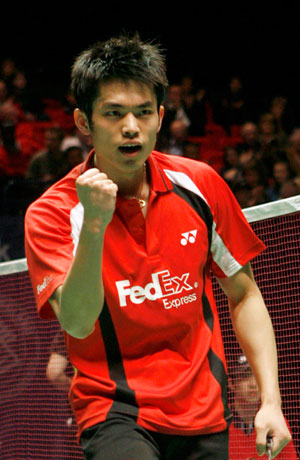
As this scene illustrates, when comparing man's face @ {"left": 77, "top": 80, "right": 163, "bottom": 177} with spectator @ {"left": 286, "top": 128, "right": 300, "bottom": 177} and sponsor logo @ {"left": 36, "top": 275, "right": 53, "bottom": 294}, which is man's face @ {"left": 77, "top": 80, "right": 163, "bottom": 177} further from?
spectator @ {"left": 286, "top": 128, "right": 300, "bottom": 177}

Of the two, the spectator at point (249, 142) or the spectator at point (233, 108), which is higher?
the spectator at point (233, 108)

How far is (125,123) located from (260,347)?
2.37 ft

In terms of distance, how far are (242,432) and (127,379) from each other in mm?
1097

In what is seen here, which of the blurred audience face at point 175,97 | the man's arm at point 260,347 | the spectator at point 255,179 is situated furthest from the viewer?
the blurred audience face at point 175,97

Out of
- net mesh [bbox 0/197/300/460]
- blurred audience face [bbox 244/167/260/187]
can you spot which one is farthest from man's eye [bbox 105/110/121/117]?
blurred audience face [bbox 244/167/260/187]

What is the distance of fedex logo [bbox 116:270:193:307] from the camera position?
1.98m

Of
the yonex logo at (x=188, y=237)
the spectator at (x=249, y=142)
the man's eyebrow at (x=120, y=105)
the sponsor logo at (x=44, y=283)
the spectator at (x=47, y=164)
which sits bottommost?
the spectator at (x=249, y=142)

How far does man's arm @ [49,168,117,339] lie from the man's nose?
0.85 feet

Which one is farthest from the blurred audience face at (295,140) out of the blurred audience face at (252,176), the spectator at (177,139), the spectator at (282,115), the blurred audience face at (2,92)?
the blurred audience face at (2,92)

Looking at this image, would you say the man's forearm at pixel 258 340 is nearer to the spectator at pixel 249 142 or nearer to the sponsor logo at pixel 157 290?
the sponsor logo at pixel 157 290

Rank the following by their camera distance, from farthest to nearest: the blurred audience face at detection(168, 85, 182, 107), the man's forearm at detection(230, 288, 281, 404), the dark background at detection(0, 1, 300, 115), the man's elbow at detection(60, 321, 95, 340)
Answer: the dark background at detection(0, 1, 300, 115), the blurred audience face at detection(168, 85, 182, 107), the man's forearm at detection(230, 288, 281, 404), the man's elbow at detection(60, 321, 95, 340)

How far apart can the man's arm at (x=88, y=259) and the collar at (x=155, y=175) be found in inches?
18.2

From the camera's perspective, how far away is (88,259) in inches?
65.9

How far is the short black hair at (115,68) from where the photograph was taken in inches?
79.4
